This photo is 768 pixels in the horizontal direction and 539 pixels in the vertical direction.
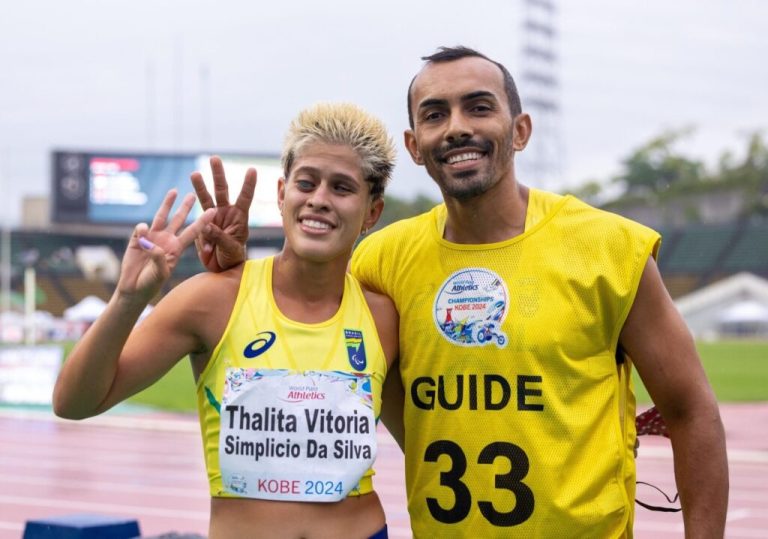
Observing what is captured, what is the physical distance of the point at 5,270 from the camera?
47000mm

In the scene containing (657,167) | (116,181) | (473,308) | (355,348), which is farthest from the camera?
(657,167)

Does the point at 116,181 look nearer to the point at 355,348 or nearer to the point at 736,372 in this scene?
the point at 736,372

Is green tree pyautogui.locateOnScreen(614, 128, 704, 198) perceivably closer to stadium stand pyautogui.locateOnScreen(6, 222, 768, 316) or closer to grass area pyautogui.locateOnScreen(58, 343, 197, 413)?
stadium stand pyautogui.locateOnScreen(6, 222, 768, 316)

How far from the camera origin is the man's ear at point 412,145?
2.73m

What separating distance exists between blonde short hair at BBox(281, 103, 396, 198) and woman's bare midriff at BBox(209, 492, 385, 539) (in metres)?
0.72

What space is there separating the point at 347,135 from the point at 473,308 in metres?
0.48

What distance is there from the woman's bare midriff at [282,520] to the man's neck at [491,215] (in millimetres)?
680

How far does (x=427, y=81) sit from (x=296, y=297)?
579mm

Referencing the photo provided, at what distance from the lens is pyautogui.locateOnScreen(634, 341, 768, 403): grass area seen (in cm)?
1945

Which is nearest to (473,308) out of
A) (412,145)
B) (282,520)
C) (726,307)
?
(412,145)

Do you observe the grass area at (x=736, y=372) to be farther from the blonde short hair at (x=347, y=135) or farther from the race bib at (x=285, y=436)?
the race bib at (x=285, y=436)

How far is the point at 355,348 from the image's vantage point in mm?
2496

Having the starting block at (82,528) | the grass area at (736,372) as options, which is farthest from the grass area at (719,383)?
the starting block at (82,528)

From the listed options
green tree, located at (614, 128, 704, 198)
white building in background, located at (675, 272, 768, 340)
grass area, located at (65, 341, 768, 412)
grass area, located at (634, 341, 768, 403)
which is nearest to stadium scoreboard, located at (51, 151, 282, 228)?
grass area, located at (65, 341, 768, 412)
